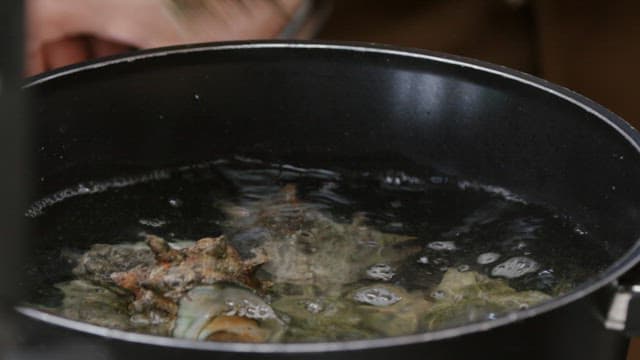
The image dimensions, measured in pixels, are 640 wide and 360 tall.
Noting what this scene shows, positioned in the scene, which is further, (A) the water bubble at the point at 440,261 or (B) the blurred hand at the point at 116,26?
(B) the blurred hand at the point at 116,26

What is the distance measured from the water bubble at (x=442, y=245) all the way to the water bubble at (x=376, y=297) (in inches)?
3.2

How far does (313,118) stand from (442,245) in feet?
0.64

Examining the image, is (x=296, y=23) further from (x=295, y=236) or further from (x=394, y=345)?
(x=394, y=345)

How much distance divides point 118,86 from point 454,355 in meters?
0.47

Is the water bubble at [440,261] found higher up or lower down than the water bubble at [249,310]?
higher up

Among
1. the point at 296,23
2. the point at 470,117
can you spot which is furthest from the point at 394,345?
the point at 296,23

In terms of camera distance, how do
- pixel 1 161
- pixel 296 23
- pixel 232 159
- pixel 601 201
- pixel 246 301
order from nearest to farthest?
pixel 1 161 < pixel 246 301 < pixel 601 201 < pixel 232 159 < pixel 296 23

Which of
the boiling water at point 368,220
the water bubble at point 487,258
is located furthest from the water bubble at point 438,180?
the water bubble at point 487,258

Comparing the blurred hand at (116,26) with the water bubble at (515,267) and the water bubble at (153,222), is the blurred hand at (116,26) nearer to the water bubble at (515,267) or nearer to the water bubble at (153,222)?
the water bubble at (153,222)

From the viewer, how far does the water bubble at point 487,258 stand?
0.84m

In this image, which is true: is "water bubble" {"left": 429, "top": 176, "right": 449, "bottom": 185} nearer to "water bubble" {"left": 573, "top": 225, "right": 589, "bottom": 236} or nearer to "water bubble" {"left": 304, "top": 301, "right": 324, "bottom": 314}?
"water bubble" {"left": 573, "top": 225, "right": 589, "bottom": 236}

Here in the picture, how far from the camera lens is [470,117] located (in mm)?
955

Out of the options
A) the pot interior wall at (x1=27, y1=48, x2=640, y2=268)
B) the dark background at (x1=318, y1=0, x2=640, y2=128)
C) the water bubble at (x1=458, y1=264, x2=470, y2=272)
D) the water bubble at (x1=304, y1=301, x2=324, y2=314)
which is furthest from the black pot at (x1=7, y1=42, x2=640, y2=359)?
the dark background at (x1=318, y1=0, x2=640, y2=128)

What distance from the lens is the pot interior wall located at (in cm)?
91
